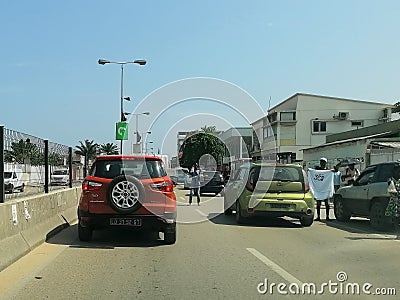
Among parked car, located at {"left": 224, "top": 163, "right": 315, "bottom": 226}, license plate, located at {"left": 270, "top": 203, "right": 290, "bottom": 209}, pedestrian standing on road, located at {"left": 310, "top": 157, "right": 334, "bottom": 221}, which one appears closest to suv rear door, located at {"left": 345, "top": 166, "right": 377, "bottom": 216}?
pedestrian standing on road, located at {"left": 310, "top": 157, "right": 334, "bottom": 221}

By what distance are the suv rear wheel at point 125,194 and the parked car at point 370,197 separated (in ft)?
21.9

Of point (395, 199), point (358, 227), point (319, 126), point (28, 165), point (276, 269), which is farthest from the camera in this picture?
point (319, 126)

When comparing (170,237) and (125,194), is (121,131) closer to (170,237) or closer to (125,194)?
(170,237)

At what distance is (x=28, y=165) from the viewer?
44.3 feet

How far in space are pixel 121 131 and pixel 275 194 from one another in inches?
1077

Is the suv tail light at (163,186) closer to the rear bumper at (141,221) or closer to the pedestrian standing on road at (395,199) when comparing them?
the rear bumper at (141,221)

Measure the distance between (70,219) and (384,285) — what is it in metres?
9.87

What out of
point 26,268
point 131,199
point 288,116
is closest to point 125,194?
point 131,199

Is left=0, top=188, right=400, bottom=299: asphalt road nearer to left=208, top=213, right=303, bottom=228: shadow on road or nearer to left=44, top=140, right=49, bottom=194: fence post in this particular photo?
left=208, top=213, right=303, bottom=228: shadow on road

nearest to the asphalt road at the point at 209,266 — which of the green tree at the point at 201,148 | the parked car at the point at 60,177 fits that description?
the parked car at the point at 60,177

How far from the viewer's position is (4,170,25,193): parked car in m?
10.9

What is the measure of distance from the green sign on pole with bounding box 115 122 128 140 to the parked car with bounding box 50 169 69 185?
72.3ft

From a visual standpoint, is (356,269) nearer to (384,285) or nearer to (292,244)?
(384,285)

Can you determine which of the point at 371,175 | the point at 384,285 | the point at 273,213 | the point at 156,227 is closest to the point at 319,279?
the point at 384,285
